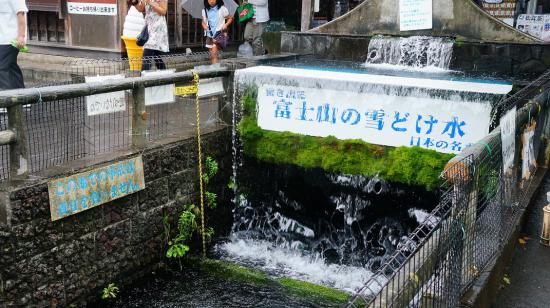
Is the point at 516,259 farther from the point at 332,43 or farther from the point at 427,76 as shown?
the point at 332,43

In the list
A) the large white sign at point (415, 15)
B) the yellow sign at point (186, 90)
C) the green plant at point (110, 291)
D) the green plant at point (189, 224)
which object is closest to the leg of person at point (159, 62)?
the yellow sign at point (186, 90)

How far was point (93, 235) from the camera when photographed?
20.8ft

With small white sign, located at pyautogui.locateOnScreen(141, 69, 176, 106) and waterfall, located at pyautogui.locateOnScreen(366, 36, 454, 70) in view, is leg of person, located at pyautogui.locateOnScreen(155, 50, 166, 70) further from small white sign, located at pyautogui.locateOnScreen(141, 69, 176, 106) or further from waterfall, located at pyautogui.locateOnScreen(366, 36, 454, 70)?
waterfall, located at pyautogui.locateOnScreen(366, 36, 454, 70)

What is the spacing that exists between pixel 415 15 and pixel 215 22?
4183mm

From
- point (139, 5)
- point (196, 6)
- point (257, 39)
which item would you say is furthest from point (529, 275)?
point (257, 39)

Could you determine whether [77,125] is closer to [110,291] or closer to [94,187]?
→ [94,187]

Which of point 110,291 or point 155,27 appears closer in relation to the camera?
point 110,291

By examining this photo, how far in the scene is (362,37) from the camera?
1172 cm

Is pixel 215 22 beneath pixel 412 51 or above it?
above

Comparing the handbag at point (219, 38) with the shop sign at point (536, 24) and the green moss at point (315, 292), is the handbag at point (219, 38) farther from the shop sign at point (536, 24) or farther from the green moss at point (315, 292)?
the shop sign at point (536, 24)

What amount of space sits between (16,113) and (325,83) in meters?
4.08

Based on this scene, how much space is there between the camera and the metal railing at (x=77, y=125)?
552cm

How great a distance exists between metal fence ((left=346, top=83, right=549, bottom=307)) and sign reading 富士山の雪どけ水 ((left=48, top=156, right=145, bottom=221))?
10.6 feet

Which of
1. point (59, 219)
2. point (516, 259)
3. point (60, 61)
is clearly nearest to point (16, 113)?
point (59, 219)
